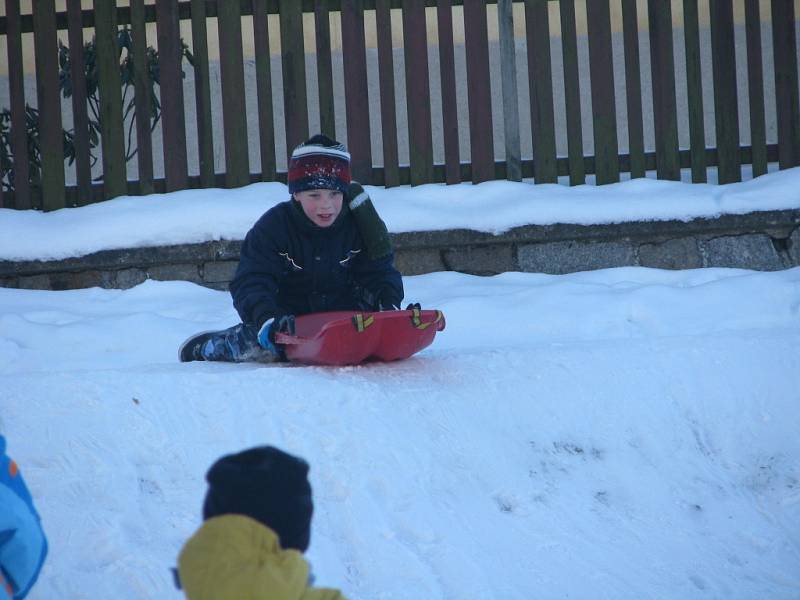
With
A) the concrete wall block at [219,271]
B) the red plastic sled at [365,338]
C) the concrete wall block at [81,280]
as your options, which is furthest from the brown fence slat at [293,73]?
the red plastic sled at [365,338]

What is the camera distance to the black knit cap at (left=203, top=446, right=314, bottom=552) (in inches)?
57.1

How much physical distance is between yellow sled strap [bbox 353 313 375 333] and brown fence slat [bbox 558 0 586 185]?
2.53 metres

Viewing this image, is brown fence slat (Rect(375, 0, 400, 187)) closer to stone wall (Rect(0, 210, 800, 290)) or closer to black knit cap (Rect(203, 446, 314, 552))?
stone wall (Rect(0, 210, 800, 290))

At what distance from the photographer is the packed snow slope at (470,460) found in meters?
2.52

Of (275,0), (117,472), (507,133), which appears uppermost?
(275,0)

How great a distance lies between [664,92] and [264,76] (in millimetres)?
2104

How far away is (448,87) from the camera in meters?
5.39

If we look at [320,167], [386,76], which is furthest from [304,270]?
[386,76]

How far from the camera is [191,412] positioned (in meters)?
3.04

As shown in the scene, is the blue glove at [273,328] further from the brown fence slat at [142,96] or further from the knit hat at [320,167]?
the brown fence slat at [142,96]

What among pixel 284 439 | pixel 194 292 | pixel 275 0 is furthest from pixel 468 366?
pixel 275 0

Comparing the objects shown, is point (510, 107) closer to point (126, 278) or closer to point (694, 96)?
point (694, 96)

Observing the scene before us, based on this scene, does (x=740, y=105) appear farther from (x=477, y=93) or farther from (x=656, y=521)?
(x=656, y=521)

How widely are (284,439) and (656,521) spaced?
41.4 inches
